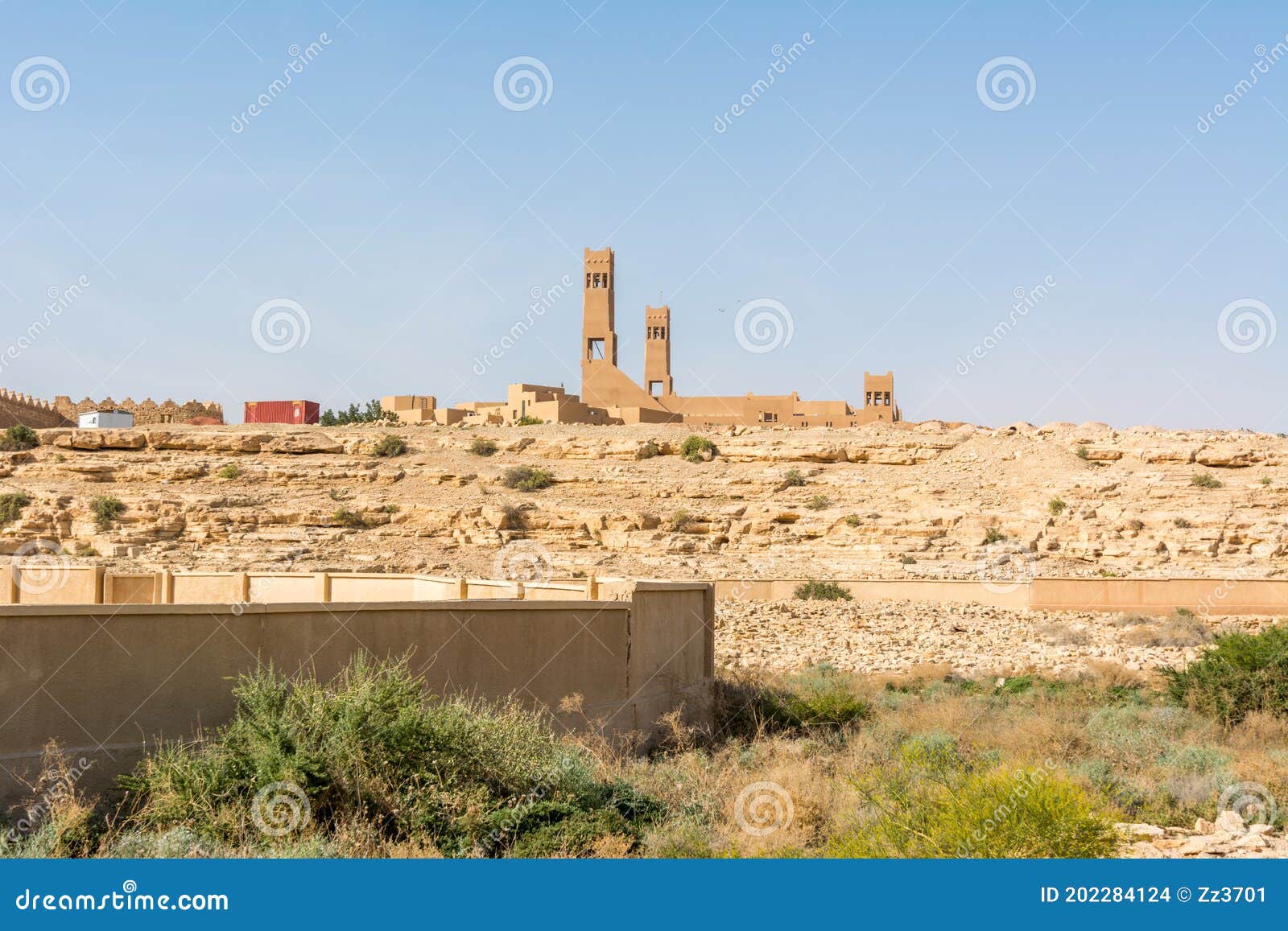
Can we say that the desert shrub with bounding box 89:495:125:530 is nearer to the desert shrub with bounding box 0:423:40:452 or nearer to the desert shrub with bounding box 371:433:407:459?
the desert shrub with bounding box 0:423:40:452

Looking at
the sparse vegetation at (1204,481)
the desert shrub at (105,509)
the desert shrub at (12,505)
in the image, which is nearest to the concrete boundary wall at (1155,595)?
the sparse vegetation at (1204,481)

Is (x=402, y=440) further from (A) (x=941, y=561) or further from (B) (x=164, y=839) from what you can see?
(B) (x=164, y=839)

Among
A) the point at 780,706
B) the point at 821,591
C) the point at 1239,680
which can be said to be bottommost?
the point at 780,706

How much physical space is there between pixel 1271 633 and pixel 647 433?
36188 mm

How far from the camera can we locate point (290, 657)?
9.50 metres

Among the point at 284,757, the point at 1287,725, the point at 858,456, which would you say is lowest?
the point at 1287,725

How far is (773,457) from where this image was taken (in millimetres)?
46438

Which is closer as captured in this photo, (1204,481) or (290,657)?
(290,657)

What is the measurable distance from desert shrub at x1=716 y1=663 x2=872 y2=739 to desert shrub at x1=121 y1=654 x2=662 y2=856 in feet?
16.2

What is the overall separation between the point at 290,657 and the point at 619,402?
2319 inches

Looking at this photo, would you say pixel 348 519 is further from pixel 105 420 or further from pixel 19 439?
pixel 105 420

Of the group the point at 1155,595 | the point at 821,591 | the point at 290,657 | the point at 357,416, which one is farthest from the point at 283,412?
the point at 290,657

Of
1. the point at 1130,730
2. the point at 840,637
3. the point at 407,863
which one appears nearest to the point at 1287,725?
the point at 1130,730

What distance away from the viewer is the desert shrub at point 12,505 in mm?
37344
